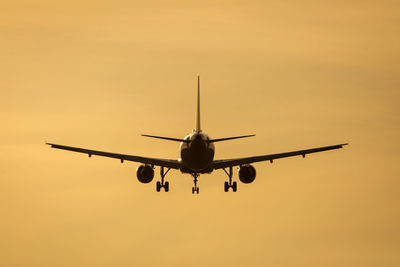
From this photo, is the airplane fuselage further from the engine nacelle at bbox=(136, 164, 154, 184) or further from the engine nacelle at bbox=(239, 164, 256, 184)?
the engine nacelle at bbox=(239, 164, 256, 184)

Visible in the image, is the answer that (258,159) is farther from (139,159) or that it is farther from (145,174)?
(139,159)

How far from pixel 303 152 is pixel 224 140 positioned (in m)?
18.8

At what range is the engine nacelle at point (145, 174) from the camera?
561 feet

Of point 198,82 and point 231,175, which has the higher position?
point 198,82

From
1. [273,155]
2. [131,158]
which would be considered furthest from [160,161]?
[273,155]

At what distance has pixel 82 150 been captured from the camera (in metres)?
173

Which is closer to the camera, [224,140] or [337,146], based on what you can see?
[224,140]

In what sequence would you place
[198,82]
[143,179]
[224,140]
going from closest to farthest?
[224,140]
[143,179]
[198,82]

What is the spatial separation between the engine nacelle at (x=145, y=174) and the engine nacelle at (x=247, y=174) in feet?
40.2

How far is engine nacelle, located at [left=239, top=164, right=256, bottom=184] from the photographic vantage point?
173m

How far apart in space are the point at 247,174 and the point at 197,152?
1423 cm

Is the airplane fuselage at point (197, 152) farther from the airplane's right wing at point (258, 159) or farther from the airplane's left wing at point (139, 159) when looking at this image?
the airplane's right wing at point (258, 159)

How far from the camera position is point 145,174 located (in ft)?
561

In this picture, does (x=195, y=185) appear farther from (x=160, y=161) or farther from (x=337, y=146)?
(x=337, y=146)
